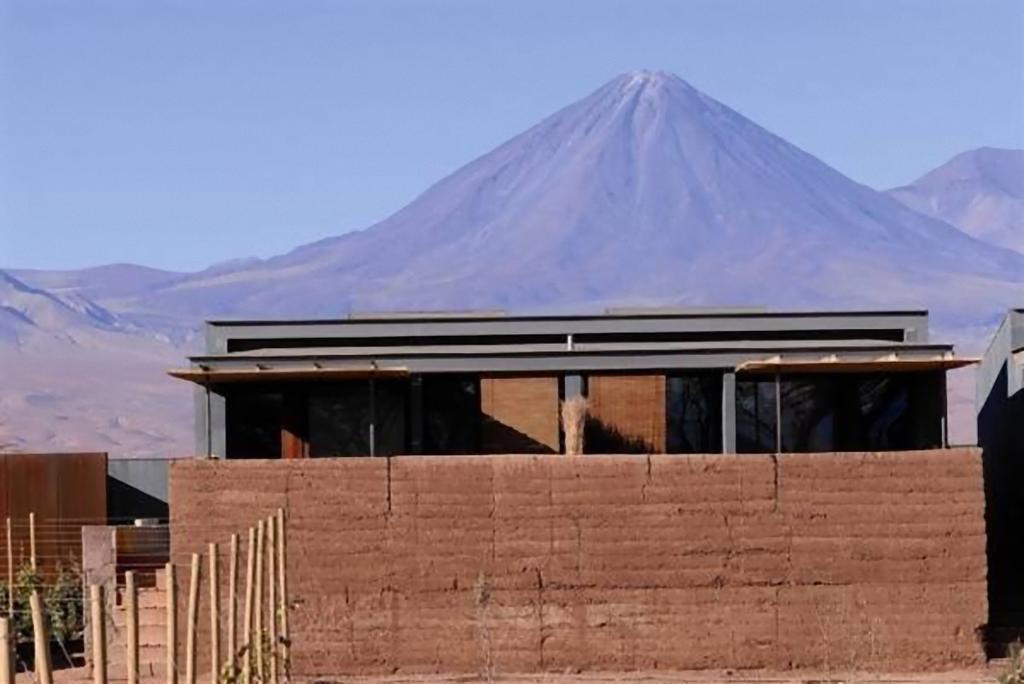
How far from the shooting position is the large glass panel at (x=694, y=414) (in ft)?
110

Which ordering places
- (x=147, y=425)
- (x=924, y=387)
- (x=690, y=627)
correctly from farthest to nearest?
(x=147, y=425) → (x=924, y=387) → (x=690, y=627)

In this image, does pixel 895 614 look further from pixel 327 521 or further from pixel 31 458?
pixel 31 458

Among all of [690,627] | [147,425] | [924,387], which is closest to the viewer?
[690,627]

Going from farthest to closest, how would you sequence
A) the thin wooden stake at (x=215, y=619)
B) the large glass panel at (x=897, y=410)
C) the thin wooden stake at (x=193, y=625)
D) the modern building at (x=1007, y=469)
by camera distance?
1. the modern building at (x=1007, y=469)
2. the large glass panel at (x=897, y=410)
3. the thin wooden stake at (x=215, y=619)
4. the thin wooden stake at (x=193, y=625)

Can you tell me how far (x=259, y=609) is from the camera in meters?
23.1

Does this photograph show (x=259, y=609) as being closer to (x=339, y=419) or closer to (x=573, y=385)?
(x=573, y=385)

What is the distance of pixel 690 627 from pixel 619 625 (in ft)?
2.58

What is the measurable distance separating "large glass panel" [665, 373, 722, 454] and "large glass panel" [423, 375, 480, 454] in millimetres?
2516

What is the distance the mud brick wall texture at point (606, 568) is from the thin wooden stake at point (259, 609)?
5461 millimetres

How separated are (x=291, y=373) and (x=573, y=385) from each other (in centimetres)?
366

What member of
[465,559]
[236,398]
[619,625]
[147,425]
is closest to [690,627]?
[619,625]

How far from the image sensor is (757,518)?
29016 mm

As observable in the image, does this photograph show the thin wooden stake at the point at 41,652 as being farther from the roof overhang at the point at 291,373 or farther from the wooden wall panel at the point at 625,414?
the wooden wall panel at the point at 625,414

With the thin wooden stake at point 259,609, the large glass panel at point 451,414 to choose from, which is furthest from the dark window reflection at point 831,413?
the thin wooden stake at point 259,609
